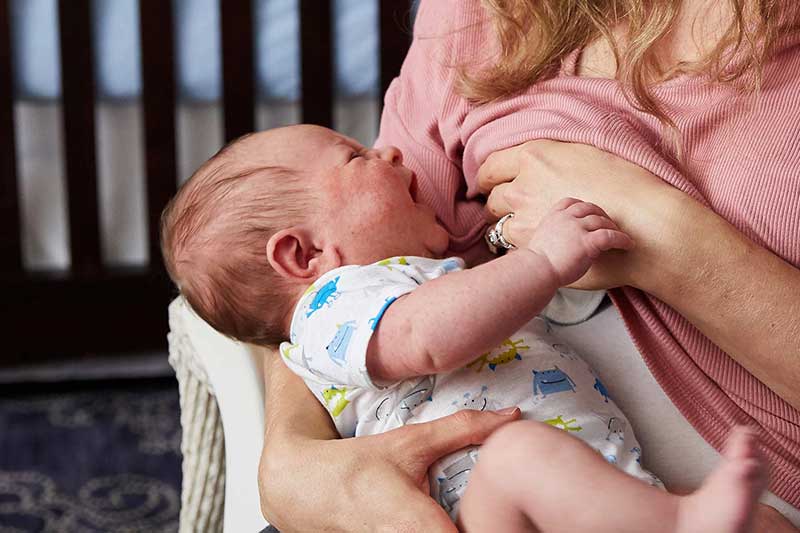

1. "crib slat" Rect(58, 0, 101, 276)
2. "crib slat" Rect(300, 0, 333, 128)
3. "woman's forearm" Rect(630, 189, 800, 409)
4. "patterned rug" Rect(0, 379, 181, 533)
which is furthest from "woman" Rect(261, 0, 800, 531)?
"crib slat" Rect(58, 0, 101, 276)

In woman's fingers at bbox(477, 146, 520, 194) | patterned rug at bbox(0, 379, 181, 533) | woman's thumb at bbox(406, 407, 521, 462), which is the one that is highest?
woman's fingers at bbox(477, 146, 520, 194)

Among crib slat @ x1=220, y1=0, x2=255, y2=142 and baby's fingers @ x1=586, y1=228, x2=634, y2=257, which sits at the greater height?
baby's fingers @ x1=586, y1=228, x2=634, y2=257

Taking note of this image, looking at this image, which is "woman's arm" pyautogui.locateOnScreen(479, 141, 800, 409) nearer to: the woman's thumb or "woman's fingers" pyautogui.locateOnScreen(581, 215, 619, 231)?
"woman's fingers" pyautogui.locateOnScreen(581, 215, 619, 231)

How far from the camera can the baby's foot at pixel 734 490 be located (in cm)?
61

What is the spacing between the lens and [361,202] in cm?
91

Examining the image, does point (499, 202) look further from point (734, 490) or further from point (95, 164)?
point (95, 164)

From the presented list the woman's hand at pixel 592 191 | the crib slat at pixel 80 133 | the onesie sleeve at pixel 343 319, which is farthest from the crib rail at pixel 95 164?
the onesie sleeve at pixel 343 319

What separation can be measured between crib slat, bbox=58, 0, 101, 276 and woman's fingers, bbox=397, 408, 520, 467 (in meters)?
1.48

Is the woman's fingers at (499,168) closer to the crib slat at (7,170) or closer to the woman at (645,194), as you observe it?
the woman at (645,194)

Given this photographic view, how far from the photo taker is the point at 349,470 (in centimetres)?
81

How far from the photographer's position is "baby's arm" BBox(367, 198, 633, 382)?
0.74 meters

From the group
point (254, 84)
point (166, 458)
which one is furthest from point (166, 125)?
point (166, 458)

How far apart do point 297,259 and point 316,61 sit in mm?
1307

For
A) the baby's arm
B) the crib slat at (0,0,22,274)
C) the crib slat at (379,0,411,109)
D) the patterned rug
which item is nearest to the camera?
the baby's arm
